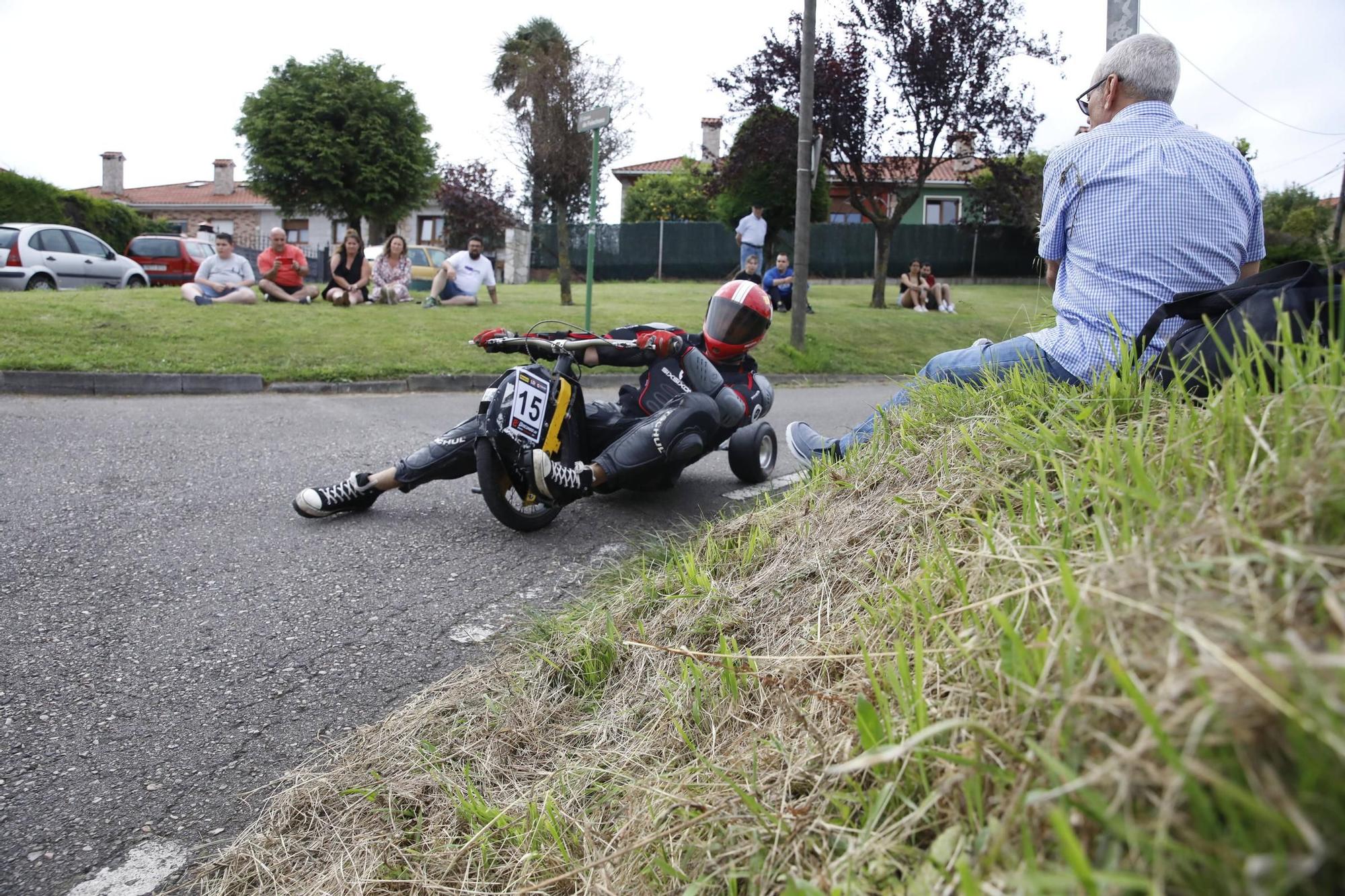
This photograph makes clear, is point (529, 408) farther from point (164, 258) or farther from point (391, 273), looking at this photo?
point (164, 258)

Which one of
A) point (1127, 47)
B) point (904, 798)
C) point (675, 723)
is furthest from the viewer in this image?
point (1127, 47)

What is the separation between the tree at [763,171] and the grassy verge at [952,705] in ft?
59.1

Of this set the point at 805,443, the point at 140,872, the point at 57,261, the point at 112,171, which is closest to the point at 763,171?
the point at 57,261

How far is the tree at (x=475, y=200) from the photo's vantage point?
138 ft

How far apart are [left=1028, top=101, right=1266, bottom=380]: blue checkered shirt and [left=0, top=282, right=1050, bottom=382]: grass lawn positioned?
1.56 m

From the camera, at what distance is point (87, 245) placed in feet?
68.0

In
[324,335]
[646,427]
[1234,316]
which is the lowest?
[646,427]

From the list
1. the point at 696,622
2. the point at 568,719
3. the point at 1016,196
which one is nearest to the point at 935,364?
the point at 696,622

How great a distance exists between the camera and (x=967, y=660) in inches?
58.0

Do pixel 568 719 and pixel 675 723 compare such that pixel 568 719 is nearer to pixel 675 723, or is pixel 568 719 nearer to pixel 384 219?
pixel 675 723

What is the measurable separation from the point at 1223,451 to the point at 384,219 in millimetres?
28628

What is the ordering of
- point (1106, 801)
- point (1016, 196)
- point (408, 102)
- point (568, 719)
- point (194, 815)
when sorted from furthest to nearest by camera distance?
point (408, 102) < point (1016, 196) < point (568, 719) < point (194, 815) < point (1106, 801)

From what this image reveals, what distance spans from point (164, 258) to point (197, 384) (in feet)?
57.7

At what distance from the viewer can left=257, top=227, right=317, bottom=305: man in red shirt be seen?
1459 cm
